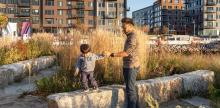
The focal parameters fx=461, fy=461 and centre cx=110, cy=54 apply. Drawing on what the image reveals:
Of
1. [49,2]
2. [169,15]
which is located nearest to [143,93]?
[49,2]

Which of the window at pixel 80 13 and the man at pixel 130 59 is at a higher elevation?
the window at pixel 80 13

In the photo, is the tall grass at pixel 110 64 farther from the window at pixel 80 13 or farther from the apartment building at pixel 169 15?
the apartment building at pixel 169 15

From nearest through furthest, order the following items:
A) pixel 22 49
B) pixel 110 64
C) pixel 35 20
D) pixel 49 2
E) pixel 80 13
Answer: pixel 110 64
pixel 22 49
pixel 35 20
pixel 80 13
pixel 49 2

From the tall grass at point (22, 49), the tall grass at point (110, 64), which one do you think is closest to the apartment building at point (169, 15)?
the tall grass at point (22, 49)

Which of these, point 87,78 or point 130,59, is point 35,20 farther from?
point 130,59

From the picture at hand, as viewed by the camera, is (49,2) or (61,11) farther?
(61,11)

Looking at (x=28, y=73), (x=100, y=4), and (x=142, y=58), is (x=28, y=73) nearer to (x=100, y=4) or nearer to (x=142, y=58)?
(x=142, y=58)

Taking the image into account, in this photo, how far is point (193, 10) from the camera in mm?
152625

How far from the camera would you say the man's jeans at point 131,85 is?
26.7 ft

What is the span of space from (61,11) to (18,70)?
9877 cm

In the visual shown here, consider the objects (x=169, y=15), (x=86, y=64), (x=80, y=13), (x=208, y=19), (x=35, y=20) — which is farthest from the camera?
(x=169, y=15)

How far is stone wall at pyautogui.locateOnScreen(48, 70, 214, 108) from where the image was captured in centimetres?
782

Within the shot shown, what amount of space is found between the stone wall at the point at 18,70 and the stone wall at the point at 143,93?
4.42m

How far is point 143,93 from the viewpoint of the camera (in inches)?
352
